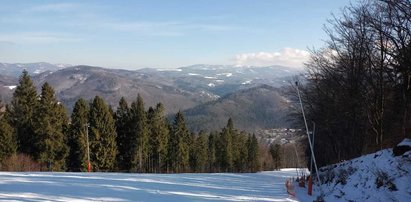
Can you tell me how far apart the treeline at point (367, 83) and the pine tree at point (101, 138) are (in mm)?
24450

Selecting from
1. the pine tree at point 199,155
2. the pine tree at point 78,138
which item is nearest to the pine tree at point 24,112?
the pine tree at point 78,138

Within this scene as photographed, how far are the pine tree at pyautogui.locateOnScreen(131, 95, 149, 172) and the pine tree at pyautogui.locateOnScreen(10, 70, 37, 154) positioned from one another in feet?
45.4

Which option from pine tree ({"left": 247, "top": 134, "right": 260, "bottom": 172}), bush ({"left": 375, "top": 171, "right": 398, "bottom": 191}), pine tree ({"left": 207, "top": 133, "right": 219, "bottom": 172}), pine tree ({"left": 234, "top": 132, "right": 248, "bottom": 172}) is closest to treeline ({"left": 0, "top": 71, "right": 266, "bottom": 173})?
pine tree ({"left": 207, "top": 133, "right": 219, "bottom": 172})

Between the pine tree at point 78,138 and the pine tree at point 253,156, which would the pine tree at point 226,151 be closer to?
the pine tree at point 253,156

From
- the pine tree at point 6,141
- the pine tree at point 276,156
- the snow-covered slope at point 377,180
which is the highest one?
the pine tree at point 6,141

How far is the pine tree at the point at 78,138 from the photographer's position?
4731 centimetres

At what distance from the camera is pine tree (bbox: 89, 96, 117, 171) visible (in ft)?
160

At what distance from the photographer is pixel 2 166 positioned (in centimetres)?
4122

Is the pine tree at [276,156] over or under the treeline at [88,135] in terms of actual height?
under

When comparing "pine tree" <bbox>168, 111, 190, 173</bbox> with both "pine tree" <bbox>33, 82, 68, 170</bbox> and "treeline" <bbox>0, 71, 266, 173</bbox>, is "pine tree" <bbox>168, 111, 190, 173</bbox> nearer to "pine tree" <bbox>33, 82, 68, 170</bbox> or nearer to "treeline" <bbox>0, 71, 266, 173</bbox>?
"treeline" <bbox>0, 71, 266, 173</bbox>

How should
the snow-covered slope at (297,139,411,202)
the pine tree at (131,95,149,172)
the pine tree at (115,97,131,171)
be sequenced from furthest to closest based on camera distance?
1. the pine tree at (131,95,149,172)
2. the pine tree at (115,97,131,171)
3. the snow-covered slope at (297,139,411,202)

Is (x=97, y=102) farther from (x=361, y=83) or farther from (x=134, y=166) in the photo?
(x=361, y=83)

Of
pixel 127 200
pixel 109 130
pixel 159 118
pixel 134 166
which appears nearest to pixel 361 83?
pixel 127 200

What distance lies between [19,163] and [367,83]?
104 feet
